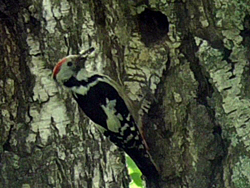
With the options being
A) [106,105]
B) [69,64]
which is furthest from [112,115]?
[69,64]

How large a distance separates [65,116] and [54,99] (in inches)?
4.2

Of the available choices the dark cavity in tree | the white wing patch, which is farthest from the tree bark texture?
the white wing patch

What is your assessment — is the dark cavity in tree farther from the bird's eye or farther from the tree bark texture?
the bird's eye

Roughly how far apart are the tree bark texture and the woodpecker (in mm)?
57

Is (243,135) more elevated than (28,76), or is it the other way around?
(28,76)

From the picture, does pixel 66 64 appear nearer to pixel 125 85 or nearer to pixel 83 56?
pixel 83 56

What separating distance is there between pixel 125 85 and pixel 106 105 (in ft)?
0.81

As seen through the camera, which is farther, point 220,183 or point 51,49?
point 51,49

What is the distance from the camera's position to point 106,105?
3160 mm

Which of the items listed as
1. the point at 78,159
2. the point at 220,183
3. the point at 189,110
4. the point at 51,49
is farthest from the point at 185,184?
the point at 51,49

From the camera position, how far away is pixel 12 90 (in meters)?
2.99

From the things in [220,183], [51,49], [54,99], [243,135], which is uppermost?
[51,49]

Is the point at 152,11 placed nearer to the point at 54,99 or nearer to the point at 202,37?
the point at 202,37

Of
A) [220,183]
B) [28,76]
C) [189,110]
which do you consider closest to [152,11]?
[189,110]
